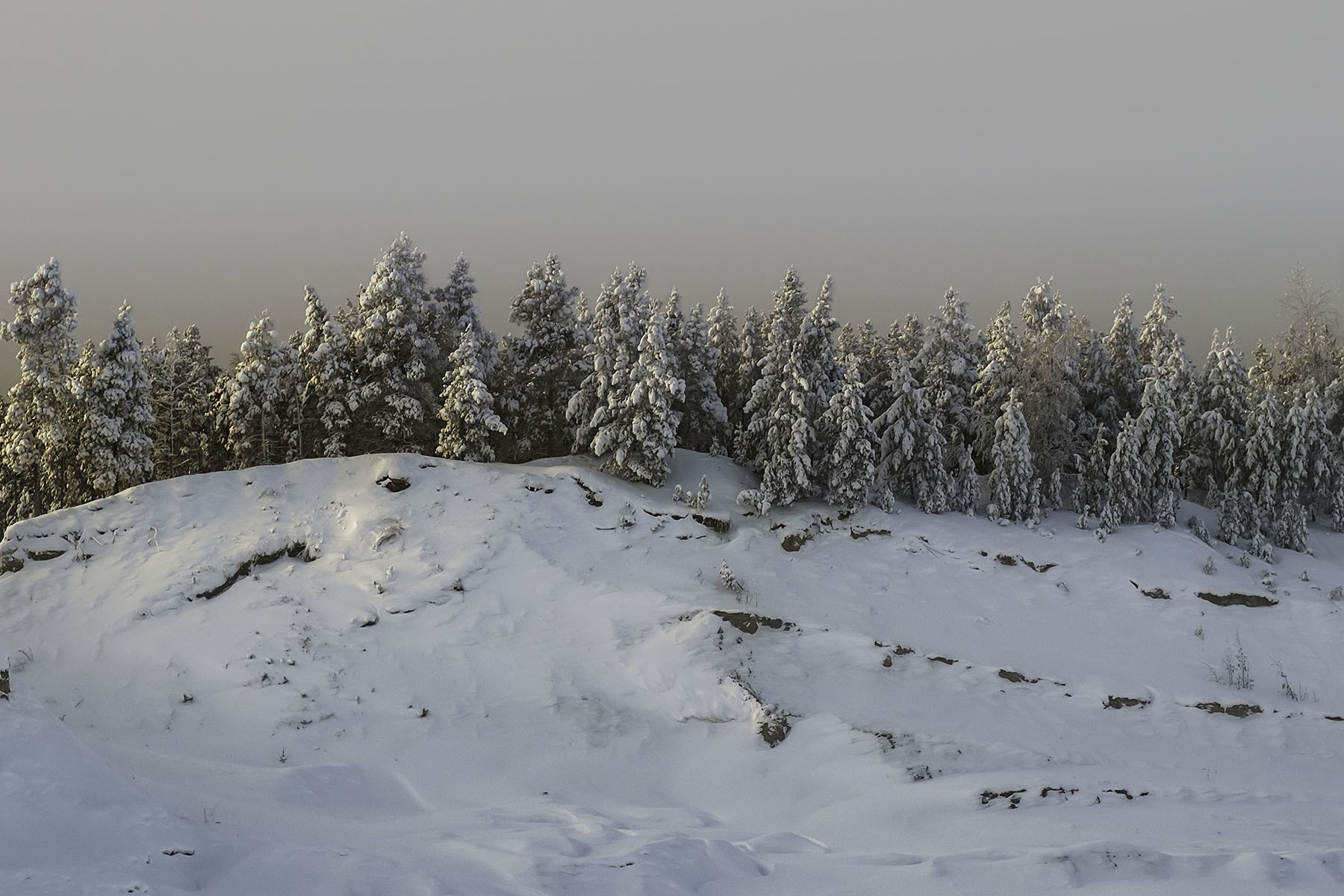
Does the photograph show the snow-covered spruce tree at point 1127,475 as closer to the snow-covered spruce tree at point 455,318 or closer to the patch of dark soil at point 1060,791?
the patch of dark soil at point 1060,791

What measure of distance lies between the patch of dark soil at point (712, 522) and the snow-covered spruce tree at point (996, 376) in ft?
44.6

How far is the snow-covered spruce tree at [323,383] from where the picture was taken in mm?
34562

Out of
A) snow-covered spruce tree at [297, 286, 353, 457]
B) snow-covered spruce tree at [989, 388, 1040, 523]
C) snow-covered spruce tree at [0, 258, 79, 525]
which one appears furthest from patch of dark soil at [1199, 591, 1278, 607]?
snow-covered spruce tree at [0, 258, 79, 525]

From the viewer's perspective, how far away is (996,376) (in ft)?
121

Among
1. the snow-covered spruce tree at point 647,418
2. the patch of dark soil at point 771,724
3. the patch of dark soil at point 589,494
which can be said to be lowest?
the patch of dark soil at point 771,724

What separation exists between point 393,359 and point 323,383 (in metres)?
3.30

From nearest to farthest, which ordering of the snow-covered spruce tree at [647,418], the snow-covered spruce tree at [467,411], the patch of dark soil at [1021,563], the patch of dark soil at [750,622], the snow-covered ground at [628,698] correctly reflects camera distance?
1. the snow-covered ground at [628,698]
2. the patch of dark soil at [750,622]
3. the patch of dark soil at [1021,563]
4. the snow-covered spruce tree at [647,418]
5. the snow-covered spruce tree at [467,411]

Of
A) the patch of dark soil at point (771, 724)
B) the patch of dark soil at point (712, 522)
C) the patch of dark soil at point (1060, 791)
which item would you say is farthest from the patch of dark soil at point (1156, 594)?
the patch of dark soil at point (771, 724)

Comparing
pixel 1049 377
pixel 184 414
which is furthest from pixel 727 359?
pixel 184 414

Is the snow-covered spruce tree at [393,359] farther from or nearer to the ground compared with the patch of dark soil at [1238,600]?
farther from the ground

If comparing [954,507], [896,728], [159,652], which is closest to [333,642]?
[159,652]

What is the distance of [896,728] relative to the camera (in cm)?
1862

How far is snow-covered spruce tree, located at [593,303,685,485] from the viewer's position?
31.5m

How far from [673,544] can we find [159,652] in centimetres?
1540
